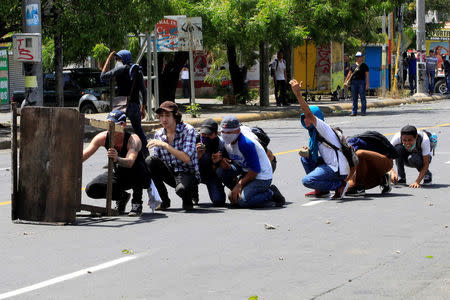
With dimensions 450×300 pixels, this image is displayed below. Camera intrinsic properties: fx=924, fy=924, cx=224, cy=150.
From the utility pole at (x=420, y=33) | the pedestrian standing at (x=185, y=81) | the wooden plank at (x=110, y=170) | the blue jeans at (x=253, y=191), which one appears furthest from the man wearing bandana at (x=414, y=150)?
the pedestrian standing at (x=185, y=81)

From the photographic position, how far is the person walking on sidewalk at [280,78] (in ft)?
106

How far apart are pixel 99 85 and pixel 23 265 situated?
21862mm

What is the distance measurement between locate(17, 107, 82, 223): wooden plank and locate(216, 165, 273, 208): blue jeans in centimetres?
205

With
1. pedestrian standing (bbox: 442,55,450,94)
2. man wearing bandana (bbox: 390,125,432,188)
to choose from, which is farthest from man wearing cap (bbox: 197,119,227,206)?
pedestrian standing (bbox: 442,55,450,94)

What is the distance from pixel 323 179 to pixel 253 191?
981mm

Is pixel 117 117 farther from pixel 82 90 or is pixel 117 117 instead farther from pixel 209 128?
pixel 82 90

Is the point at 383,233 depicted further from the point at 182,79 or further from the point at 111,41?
the point at 182,79

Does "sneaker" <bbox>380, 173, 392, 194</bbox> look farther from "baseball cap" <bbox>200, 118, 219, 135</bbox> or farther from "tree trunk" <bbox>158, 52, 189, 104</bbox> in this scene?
"tree trunk" <bbox>158, 52, 189, 104</bbox>

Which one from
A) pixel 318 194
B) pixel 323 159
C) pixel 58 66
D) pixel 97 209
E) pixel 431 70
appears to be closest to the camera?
pixel 97 209

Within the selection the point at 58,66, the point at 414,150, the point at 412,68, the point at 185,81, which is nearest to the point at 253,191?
the point at 414,150

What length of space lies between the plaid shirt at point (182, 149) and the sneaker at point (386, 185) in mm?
2549

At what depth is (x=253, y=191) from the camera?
10320 millimetres

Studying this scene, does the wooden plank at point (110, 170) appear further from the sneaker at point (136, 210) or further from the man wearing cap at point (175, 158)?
the man wearing cap at point (175, 158)

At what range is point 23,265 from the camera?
24.1 feet
